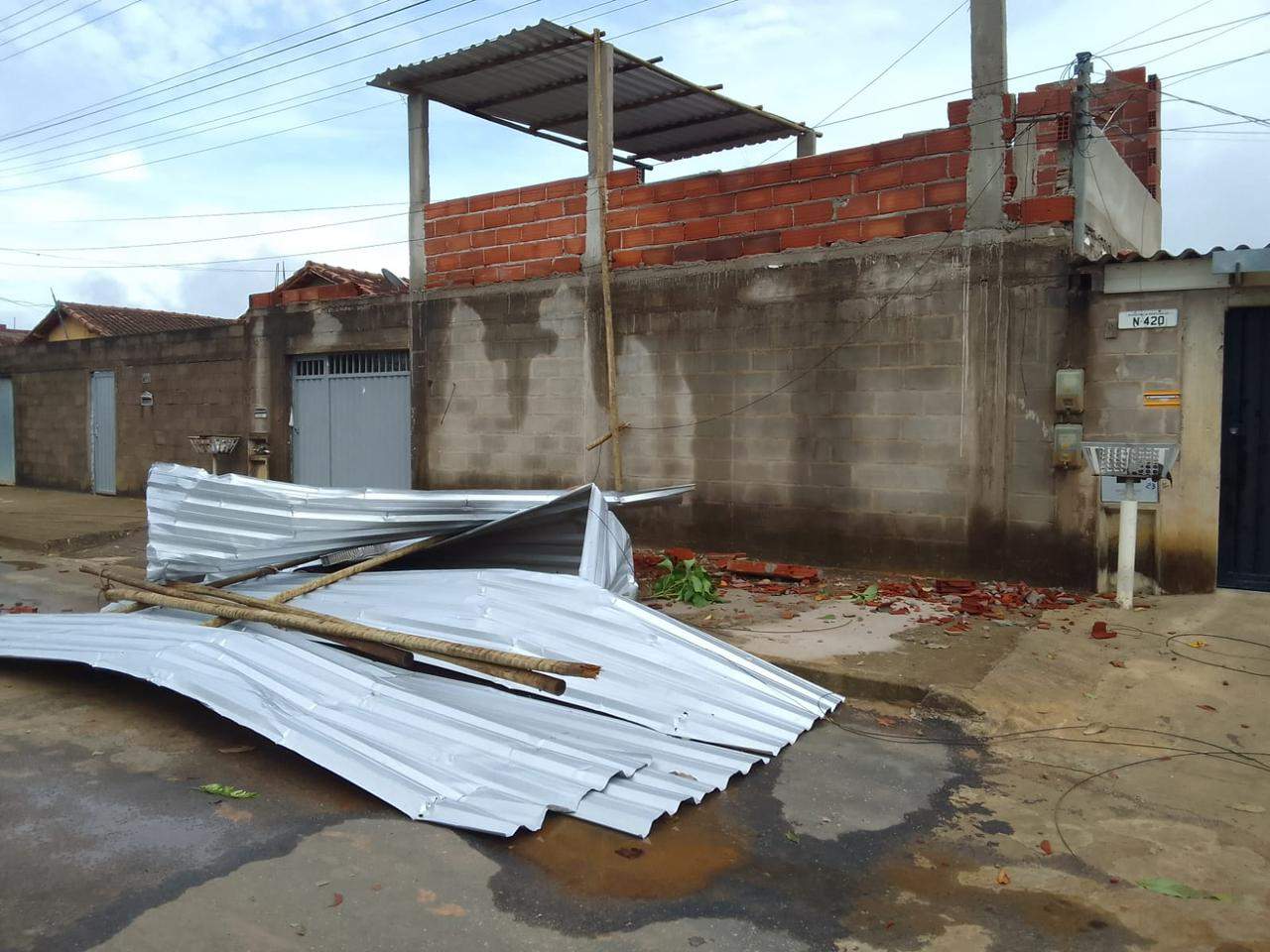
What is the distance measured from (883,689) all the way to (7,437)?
19727 millimetres

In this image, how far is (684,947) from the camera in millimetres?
2973

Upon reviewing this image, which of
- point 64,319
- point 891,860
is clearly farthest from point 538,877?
point 64,319

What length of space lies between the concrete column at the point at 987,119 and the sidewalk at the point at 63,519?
10.8 metres

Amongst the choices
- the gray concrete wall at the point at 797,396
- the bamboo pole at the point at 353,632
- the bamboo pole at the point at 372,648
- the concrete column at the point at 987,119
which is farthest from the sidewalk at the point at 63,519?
the concrete column at the point at 987,119

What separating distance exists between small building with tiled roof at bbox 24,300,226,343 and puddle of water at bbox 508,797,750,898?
21548 mm

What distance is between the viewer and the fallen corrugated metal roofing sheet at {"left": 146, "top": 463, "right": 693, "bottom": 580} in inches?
261

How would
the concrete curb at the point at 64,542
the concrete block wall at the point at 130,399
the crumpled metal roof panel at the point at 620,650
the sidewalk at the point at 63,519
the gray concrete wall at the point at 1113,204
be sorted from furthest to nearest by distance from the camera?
the concrete block wall at the point at 130,399
the sidewalk at the point at 63,519
the concrete curb at the point at 64,542
the gray concrete wall at the point at 1113,204
the crumpled metal roof panel at the point at 620,650

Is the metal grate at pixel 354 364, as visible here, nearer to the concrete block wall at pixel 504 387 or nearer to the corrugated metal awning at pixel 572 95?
the concrete block wall at pixel 504 387

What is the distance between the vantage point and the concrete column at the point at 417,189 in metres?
11.8

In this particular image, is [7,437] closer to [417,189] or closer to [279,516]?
[417,189]

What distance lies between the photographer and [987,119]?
26.0ft

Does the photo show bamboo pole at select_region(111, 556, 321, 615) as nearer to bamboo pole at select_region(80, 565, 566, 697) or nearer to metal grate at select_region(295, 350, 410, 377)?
bamboo pole at select_region(80, 565, 566, 697)

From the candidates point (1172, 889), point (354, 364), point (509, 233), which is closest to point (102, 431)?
point (354, 364)

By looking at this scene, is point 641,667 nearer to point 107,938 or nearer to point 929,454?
point 107,938
